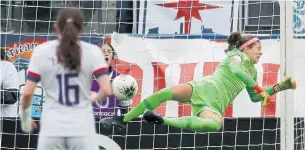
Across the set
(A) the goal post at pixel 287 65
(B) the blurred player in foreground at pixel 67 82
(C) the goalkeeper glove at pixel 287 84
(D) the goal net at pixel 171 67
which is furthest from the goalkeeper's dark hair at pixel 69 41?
(D) the goal net at pixel 171 67

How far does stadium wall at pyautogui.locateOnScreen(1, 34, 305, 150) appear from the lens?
966 cm

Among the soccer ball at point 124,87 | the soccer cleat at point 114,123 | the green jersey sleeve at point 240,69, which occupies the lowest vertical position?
the soccer cleat at point 114,123

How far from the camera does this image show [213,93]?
8391mm

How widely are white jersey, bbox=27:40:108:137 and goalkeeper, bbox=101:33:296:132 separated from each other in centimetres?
279

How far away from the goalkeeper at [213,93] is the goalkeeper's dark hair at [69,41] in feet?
9.51

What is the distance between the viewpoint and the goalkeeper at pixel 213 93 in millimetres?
8188

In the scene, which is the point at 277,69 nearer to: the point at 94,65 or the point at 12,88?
the point at 12,88

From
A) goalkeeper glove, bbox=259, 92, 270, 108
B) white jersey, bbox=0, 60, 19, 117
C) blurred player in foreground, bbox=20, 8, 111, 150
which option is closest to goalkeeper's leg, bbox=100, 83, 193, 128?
goalkeeper glove, bbox=259, 92, 270, 108

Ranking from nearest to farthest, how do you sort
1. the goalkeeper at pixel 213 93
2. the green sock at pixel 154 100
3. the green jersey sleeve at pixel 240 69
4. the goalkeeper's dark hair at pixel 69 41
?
the goalkeeper's dark hair at pixel 69 41 < the green jersey sleeve at pixel 240 69 < the goalkeeper at pixel 213 93 < the green sock at pixel 154 100

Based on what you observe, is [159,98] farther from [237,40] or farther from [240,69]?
[237,40]

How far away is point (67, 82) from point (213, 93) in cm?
324

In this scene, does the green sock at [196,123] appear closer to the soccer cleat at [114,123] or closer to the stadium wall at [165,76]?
the soccer cleat at [114,123]

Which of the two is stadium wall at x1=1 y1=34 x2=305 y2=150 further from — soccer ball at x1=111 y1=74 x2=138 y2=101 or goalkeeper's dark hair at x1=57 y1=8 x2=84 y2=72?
goalkeeper's dark hair at x1=57 y1=8 x2=84 y2=72

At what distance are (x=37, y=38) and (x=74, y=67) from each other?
4.50m
